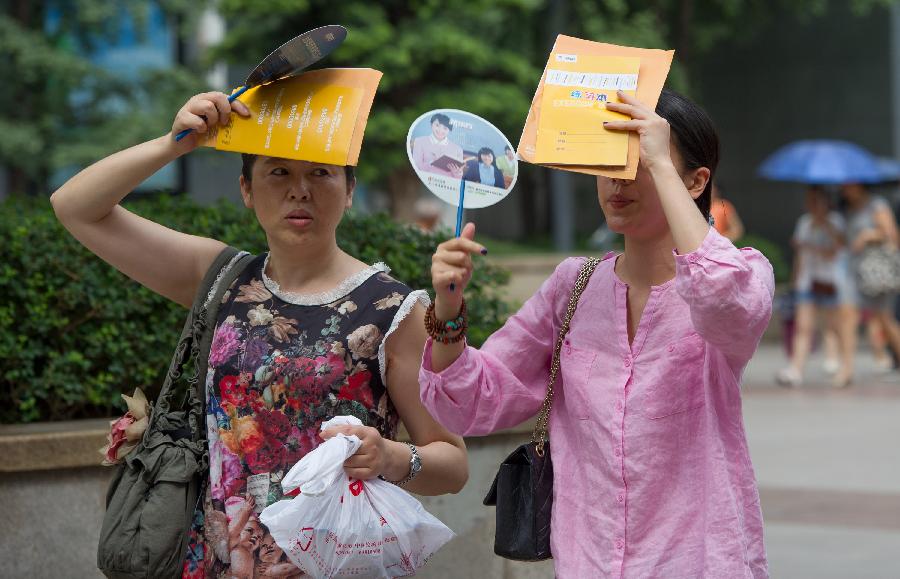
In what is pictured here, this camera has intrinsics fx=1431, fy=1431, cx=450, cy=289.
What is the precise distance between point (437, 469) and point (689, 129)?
3.20 feet

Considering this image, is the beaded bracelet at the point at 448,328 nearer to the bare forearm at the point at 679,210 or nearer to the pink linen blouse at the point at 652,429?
the pink linen blouse at the point at 652,429

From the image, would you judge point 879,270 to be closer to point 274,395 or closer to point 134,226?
point 134,226

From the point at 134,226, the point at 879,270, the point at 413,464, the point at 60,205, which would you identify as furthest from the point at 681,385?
the point at 879,270

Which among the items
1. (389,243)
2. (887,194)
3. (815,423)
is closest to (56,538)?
(389,243)

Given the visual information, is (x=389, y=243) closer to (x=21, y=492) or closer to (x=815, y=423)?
(x=21, y=492)

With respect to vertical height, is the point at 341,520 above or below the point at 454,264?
below

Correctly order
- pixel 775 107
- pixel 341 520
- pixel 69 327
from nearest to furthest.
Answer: pixel 341 520
pixel 69 327
pixel 775 107

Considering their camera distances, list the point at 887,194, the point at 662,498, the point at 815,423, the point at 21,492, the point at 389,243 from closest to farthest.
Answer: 1. the point at 662,498
2. the point at 21,492
3. the point at 389,243
4. the point at 815,423
5. the point at 887,194

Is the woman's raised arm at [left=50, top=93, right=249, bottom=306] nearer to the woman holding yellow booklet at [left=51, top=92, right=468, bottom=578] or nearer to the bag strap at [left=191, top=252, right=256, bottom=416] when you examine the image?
the woman holding yellow booklet at [left=51, top=92, right=468, bottom=578]

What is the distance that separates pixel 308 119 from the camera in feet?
10.5

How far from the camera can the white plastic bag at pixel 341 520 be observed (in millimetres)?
2963

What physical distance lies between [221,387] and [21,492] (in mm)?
1907

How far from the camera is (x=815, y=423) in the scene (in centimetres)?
1130

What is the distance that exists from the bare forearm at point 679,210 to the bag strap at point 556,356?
431mm
